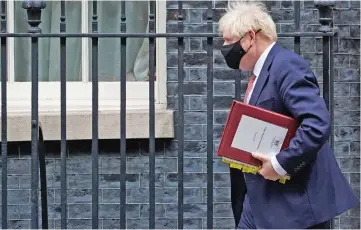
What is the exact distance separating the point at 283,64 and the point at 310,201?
60 cm

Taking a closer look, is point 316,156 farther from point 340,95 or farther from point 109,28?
point 109,28

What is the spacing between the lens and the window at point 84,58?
6.45 m

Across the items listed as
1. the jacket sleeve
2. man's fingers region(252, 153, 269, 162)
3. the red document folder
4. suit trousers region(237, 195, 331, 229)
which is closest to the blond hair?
the jacket sleeve

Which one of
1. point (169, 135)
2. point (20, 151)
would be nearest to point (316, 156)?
point (169, 135)

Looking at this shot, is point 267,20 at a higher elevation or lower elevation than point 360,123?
higher

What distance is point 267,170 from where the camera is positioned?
12.6 feet

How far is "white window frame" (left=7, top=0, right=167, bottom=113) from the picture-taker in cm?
641

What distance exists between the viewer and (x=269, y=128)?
3867mm

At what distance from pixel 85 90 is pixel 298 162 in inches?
118

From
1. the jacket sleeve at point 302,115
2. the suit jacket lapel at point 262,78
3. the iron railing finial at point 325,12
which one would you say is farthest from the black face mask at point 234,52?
the iron railing finial at point 325,12

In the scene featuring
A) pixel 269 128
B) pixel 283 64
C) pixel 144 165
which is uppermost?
pixel 283 64

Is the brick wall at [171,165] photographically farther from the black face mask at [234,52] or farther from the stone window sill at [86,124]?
the black face mask at [234,52]

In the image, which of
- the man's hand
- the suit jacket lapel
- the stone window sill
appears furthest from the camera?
the stone window sill

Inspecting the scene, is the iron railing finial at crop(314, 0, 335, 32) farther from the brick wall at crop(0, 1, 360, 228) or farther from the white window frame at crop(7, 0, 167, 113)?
the white window frame at crop(7, 0, 167, 113)
